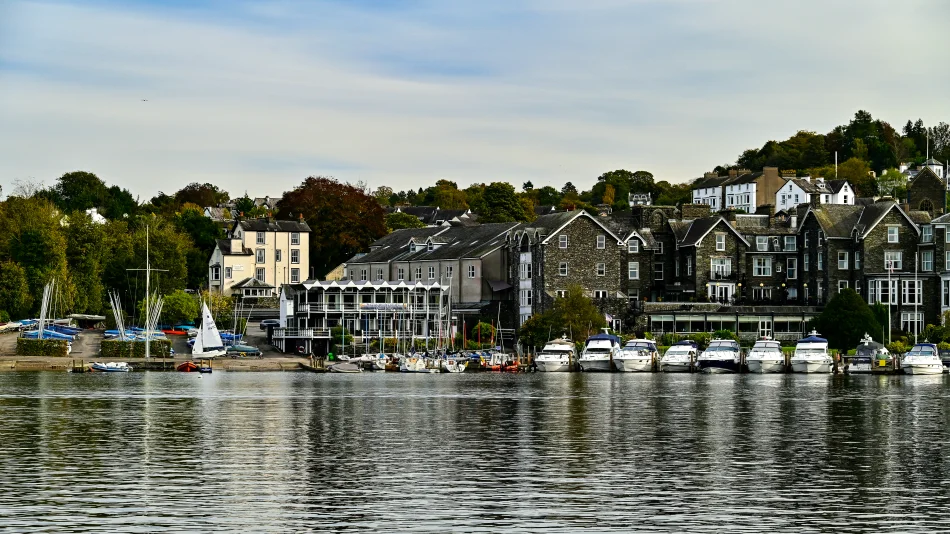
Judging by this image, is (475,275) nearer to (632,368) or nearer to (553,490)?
(632,368)

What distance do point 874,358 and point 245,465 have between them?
7874 centimetres

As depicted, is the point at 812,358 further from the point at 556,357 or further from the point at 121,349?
the point at 121,349

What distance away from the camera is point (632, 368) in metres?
112

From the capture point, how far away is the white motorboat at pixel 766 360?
11062 cm

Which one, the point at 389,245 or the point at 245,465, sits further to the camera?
the point at 389,245

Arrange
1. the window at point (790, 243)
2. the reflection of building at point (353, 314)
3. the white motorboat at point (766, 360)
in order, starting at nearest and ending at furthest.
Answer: the white motorboat at point (766, 360) → the reflection of building at point (353, 314) → the window at point (790, 243)

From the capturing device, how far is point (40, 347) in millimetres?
119438

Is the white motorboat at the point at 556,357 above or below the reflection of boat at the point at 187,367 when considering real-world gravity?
above

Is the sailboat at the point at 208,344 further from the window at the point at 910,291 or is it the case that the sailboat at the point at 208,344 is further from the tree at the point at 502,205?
the tree at the point at 502,205

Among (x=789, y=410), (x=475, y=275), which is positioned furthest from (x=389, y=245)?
(x=789, y=410)

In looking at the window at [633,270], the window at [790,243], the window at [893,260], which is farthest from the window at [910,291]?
the window at [633,270]

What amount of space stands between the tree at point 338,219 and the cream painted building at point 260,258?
11.3ft

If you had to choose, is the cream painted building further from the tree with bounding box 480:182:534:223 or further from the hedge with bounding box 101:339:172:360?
the hedge with bounding box 101:339:172:360

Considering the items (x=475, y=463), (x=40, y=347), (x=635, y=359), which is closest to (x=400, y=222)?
(x=40, y=347)
